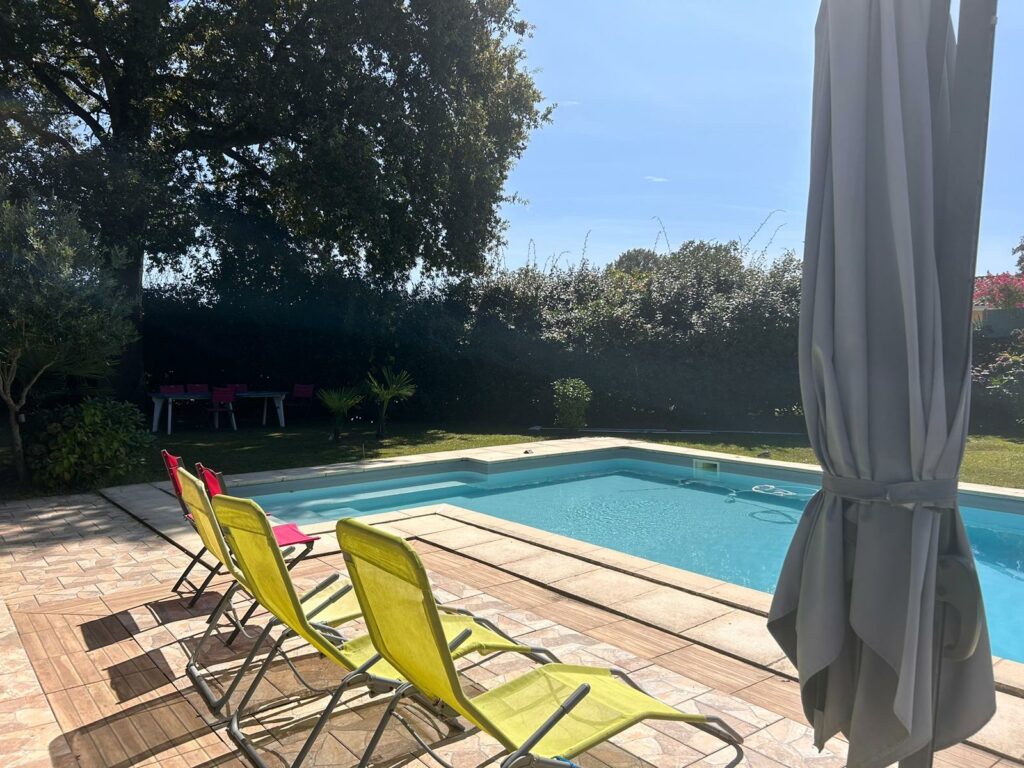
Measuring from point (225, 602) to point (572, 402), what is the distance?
11099mm

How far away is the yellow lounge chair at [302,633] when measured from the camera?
104 inches

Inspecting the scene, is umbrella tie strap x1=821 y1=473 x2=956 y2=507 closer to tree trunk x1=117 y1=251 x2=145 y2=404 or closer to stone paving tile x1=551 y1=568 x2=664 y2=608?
stone paving tile x1=551 y1=568 x2=664 y2=608

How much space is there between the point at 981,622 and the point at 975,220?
984 millimetres

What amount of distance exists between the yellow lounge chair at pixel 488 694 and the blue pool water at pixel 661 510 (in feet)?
13.8

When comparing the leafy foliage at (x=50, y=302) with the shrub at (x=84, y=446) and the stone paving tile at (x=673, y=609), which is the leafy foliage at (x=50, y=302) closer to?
the shrub at (x=84, y=446)

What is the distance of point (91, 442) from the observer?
850 cm

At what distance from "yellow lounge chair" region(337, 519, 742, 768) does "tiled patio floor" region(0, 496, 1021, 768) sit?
472 mm

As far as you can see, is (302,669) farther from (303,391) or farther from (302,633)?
(303,391)

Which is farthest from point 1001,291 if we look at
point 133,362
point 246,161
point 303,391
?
point 133,362

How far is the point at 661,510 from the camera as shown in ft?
29.5

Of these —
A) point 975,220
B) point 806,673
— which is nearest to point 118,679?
point 806,673

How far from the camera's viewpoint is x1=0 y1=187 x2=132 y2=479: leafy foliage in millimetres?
7219

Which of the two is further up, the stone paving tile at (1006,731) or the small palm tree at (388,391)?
the small palm tree at (388,391)

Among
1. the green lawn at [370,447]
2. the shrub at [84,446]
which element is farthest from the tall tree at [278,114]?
the shrub at [84,446]
